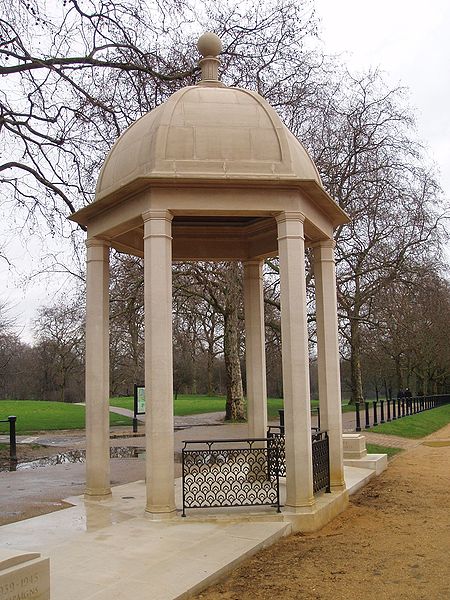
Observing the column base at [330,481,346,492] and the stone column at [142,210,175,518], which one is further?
the column base at [330,481,346,492]

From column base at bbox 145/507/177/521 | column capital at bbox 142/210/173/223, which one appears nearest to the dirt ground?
column base at bbox 145/507/177/521

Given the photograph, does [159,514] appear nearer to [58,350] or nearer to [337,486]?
[337,486]

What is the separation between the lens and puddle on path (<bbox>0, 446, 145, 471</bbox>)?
1611cm

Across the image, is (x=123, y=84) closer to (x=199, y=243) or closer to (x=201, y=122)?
(x=199, y=243)

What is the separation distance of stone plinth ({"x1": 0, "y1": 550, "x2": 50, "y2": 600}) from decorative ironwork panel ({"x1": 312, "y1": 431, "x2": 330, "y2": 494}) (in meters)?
5.12

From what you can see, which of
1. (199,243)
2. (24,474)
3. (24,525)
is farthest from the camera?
(24,474)

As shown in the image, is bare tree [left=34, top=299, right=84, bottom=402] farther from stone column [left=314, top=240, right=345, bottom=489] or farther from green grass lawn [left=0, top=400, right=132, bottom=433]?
stone column [left=314, top=240, right=345, bottom=489]

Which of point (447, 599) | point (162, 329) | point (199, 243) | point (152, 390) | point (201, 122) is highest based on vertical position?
point (201, 122)

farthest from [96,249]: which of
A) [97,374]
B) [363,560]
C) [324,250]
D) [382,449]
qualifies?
[382,449]

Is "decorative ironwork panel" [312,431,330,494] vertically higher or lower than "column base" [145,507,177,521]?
higher

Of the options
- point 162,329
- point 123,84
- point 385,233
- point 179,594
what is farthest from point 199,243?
point 385,233

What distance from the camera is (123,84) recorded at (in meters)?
16.0

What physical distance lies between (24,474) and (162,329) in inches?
316

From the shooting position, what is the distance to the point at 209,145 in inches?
356
